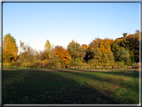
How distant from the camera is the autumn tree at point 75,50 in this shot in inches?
1631

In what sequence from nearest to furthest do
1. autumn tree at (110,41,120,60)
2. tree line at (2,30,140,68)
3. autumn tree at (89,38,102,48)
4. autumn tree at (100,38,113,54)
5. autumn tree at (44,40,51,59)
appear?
tree line at (2,30,140,68)
autumn tree at (44,40,51,59)
autumn tree at (110,41,120,60)
autumn tree at (100,38,113,54)
autumn tree at (89,38,102,48)

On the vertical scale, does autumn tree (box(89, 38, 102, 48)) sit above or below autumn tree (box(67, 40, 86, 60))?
above

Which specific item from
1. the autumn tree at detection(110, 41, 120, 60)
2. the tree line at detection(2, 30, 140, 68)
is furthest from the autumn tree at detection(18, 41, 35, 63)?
the autumn tree at detection(110, 41, 120, 60)

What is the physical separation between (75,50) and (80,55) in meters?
2.07

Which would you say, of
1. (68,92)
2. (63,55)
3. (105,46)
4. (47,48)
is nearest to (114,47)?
(105,46)

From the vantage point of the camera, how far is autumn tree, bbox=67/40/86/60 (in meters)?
41.4

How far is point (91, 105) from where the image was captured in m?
5.80

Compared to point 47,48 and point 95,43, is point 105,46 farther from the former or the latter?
point 47,48

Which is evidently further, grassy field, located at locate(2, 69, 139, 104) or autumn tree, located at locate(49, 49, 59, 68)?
autumn tree, located at locate(49, 49, 59, 68)

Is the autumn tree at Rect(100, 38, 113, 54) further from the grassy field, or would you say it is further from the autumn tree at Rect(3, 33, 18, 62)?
the grassy field

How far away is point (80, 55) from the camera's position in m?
41.7

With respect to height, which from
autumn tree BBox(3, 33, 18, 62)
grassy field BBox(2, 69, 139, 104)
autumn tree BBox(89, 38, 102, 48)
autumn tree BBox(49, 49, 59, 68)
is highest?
autumn tree BBox(89, 38, 102, 48)

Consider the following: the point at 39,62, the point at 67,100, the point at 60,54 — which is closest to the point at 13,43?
the point at 39,62

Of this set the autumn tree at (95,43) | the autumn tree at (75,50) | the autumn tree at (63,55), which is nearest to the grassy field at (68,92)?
the autumn tree at (63,55)
